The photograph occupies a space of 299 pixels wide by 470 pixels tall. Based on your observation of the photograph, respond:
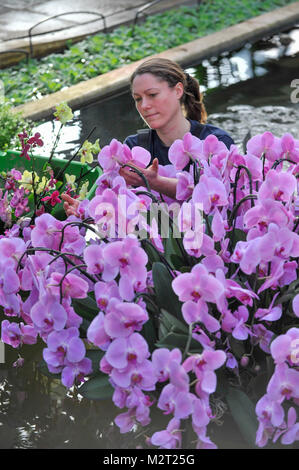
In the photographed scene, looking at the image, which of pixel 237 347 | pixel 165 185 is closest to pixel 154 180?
pixel 165 185

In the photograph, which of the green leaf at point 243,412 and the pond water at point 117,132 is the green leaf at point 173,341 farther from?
the pond water at point 117,132

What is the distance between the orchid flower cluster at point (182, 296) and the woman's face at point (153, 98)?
1117 millimetres

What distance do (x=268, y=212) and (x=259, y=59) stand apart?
624 centimetres

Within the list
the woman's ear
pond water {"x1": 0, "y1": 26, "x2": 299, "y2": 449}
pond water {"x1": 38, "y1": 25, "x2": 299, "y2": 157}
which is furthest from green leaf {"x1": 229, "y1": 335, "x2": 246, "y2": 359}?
pond water {"x1": 38, "y1": 25, "x2": 299, "y2": 157}

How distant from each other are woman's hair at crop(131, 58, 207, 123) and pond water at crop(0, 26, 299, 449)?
0.64m

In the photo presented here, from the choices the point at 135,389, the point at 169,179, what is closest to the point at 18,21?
the point at 169,179

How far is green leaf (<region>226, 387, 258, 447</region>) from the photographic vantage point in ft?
5.78

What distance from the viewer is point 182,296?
5.27ft

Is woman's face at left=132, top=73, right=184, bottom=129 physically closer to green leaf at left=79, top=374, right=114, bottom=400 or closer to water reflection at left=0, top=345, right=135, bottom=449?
water reflection at left=0, top=345, right=135, bottom=449

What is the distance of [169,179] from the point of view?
2102 millimetres

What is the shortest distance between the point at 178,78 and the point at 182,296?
190 centimetres

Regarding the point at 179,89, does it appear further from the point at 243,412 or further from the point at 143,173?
the point at 243,412

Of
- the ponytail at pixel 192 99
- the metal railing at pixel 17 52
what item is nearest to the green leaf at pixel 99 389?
the ponytail at pixel 192 99

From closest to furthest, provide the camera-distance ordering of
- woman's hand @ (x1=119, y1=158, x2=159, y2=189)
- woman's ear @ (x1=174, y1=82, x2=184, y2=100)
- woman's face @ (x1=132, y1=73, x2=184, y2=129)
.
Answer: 1. woman's hand @ (x1=119, y1=158, x2=159, y2=189)
2. woman's face @ (x1=132, y1=73, x2=184, y2=129)
3. woman's ear @ (x1=174, y1=82, x2=184, y2=100)
